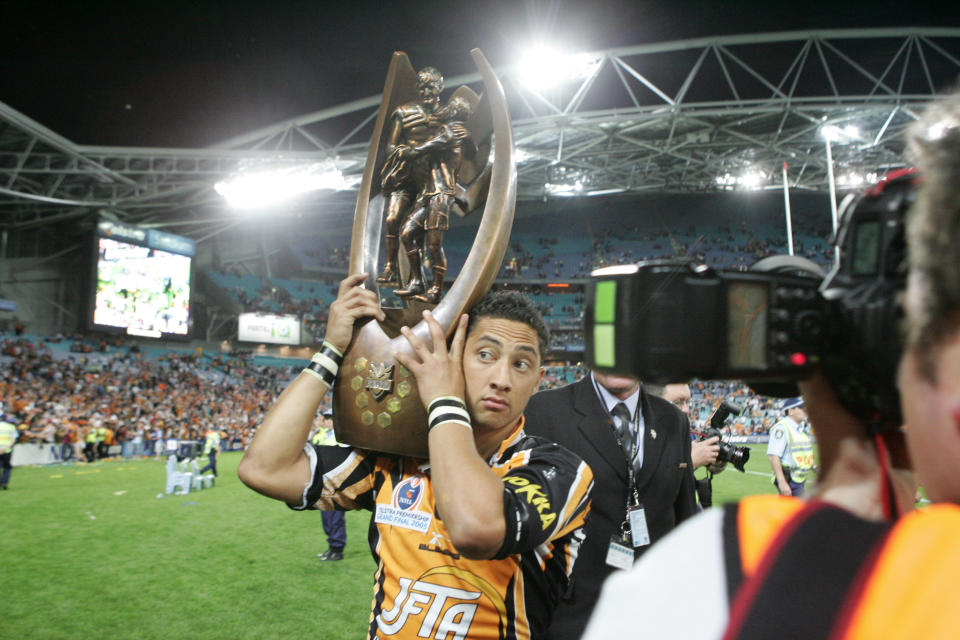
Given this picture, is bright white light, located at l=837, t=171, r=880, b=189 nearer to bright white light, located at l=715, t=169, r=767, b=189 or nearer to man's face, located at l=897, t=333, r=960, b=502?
bright white light, located at l=715, t=169, r=767, b=189

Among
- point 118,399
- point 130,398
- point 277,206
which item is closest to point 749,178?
point 277,206

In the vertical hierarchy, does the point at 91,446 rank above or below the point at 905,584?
below

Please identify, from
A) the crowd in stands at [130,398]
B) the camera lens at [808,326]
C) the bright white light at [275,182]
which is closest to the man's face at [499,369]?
the camera lens at [808,326]

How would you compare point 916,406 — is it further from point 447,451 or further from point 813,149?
point 813,149

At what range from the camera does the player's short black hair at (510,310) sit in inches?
79.4

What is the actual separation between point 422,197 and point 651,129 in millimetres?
23097

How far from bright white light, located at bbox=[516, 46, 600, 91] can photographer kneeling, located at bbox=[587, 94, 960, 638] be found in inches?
698

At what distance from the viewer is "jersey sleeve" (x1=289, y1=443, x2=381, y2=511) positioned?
2.01 m

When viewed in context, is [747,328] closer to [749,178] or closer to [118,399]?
[118,399]

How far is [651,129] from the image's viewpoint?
76.9ft

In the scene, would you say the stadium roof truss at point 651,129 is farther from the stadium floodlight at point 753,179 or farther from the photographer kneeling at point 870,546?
the photographer kneeling at point 870,546

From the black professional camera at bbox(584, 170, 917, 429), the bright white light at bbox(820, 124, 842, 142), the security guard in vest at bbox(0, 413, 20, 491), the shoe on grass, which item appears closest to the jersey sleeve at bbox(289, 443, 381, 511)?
the black professional camera at bbox(584, 170, 917, 429)

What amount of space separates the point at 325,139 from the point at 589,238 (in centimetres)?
2693

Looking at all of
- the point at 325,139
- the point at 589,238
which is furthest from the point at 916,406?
the point at 589,238
